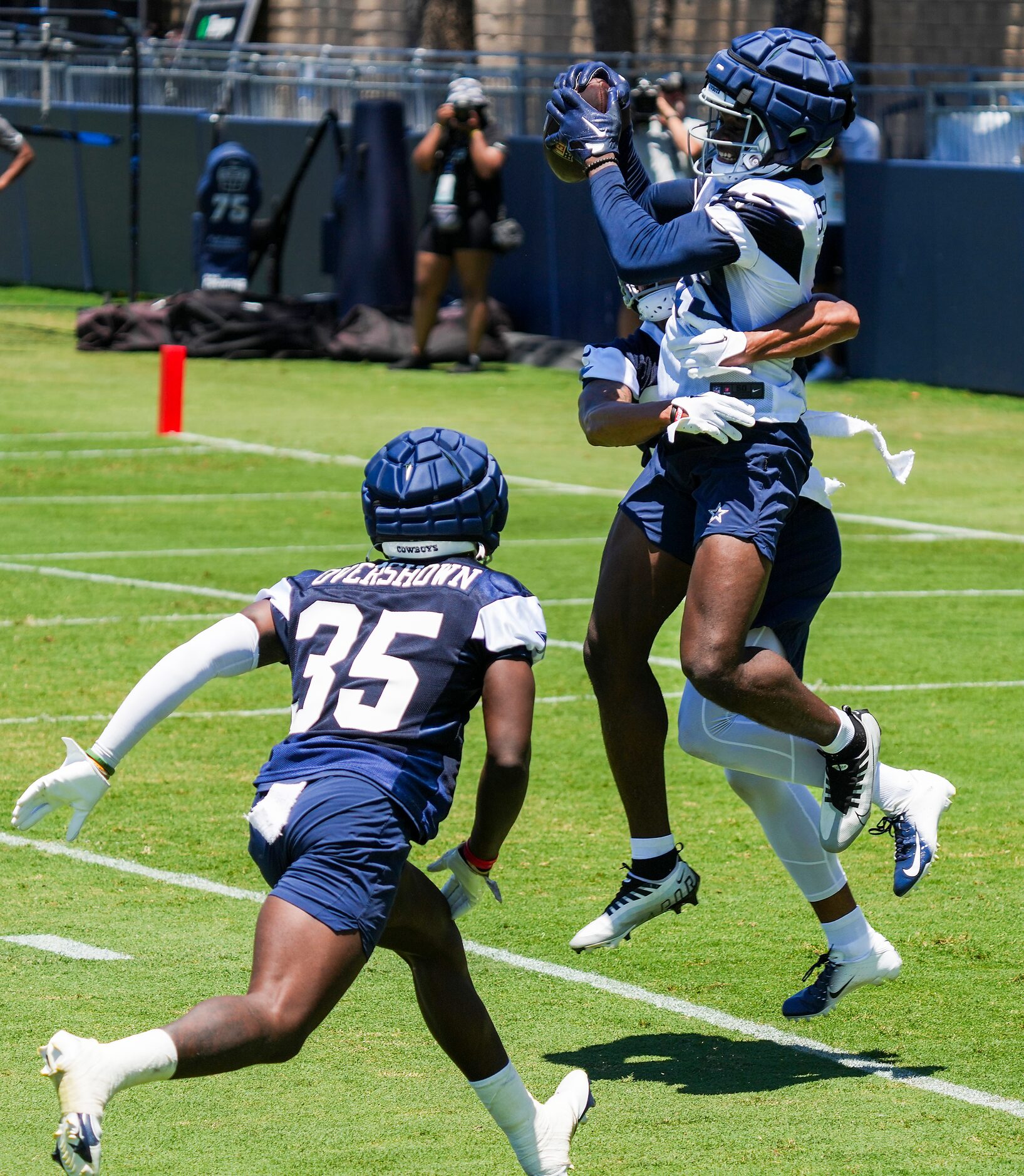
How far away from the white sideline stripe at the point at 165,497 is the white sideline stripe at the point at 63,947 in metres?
8.08

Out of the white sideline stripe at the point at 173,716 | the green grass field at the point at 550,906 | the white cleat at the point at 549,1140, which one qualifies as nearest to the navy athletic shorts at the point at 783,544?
the green grass field at the point at 550,906

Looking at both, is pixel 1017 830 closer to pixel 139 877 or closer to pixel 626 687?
pixel 626 687

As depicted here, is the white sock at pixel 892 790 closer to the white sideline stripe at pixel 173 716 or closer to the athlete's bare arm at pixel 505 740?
the athlete's bare arm at pixel 505 740

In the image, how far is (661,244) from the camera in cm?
502

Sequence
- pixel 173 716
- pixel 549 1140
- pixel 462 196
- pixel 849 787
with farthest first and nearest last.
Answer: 1. pixel 462 196
2. pixel 173 716
3. pixel 849 787
4. pixel 549 1140

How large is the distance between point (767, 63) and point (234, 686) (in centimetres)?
467

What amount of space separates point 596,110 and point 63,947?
8.67 feet

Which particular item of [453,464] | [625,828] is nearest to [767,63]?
[453,464]

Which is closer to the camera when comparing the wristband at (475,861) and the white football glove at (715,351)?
the wristband at (475,861)

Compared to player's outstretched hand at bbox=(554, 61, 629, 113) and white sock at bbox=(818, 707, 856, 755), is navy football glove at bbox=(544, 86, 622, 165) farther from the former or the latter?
white sock at bbox=(818, 707, 856, 755)

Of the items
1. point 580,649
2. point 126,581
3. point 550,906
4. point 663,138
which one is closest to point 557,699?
point 580,649

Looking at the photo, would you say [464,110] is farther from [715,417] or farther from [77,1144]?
[77,1144]

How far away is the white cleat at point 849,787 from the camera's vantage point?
518 cm

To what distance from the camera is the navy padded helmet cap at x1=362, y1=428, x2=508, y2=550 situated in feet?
13.9
